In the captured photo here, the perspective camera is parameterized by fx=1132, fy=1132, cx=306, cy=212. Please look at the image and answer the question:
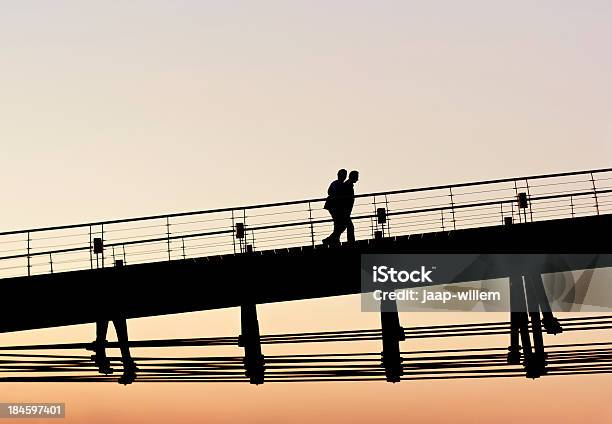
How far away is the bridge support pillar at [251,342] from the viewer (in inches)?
848

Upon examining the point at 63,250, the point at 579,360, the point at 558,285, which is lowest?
the point at 579,360

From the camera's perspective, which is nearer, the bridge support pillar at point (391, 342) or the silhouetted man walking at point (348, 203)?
the bridge support pillar at point (391, 342)

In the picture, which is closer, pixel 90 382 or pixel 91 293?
pixel 91 293

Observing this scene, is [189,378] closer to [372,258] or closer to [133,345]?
[133,345]

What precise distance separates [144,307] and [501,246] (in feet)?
22.1

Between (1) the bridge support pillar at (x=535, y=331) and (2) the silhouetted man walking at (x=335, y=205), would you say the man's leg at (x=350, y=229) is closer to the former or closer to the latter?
(2) the silhouetted man walking at (x=335, y=205)

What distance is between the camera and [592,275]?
21844mm

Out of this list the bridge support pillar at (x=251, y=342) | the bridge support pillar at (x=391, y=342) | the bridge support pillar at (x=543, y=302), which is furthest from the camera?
the bridge support pillar at (x=251, y=342)

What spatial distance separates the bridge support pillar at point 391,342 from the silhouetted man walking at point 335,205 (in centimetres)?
Result: 155

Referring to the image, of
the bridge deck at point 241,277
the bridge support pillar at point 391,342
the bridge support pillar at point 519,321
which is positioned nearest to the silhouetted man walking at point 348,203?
the bridge deck at point 241,277

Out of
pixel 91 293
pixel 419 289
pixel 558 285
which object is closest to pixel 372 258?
pixel 419 289

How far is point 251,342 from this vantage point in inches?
850

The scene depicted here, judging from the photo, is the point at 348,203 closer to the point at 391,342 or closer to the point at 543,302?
the point at 391,342

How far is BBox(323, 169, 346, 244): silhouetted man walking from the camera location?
2155 centimetres
